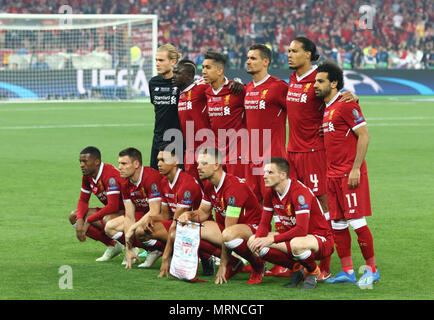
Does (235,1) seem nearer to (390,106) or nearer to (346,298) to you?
(390,106)

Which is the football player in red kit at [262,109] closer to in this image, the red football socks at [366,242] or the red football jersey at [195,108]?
the red football jersey at [195,108]

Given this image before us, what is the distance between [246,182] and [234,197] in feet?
2.68

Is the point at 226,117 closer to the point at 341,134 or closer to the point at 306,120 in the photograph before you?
the point at 306,120

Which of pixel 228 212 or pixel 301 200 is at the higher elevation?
pixel 301 200

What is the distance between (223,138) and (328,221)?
4.64 ft

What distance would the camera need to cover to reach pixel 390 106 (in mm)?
29938

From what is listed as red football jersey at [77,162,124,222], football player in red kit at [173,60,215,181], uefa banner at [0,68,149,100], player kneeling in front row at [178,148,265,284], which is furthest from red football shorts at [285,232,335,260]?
uefa banner at [0,68,149,100]

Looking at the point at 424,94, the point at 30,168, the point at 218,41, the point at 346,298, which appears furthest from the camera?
the point at 218,41

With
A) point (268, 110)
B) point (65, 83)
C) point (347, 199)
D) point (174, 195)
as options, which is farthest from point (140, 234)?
point (65, 83)

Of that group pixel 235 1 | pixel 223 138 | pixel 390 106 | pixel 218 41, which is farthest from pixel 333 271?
pixel 235 1

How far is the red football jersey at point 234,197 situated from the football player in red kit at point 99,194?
44.6 inches

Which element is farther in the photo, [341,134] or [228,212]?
[228,212]

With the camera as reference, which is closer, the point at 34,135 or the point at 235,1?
the point at 34,135

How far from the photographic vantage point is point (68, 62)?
30.9 m
